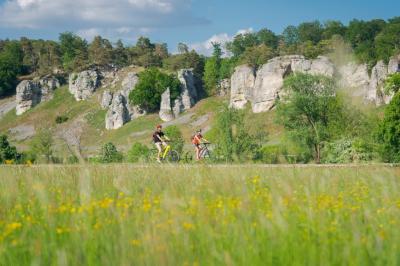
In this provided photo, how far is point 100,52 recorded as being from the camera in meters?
137

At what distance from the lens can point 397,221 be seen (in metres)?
5.28

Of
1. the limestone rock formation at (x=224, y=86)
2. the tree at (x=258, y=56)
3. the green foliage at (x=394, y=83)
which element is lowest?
the green foliage at (x=394, y=83)

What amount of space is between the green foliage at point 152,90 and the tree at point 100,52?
18962 millimetres

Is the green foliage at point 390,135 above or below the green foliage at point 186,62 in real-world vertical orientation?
below

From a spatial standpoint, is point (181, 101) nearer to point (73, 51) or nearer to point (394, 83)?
point (73, 51)

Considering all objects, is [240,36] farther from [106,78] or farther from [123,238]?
[123,238]

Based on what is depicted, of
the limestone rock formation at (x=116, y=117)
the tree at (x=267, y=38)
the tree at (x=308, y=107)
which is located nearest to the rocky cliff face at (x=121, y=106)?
the limestone rock formation at (x=116, y=117)

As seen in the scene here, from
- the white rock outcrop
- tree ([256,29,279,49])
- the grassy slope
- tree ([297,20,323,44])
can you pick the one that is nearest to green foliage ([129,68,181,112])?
the grassy slope

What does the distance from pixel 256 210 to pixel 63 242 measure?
1.94m

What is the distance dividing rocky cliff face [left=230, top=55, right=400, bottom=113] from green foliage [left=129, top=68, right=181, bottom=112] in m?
13.0

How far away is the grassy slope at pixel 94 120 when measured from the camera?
103m

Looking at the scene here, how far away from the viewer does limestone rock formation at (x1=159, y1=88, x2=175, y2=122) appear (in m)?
114

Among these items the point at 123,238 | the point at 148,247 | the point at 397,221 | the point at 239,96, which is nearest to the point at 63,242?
the point at 123,238

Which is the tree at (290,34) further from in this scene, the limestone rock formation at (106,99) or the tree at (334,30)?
the limestone rock formation at (106,99)
